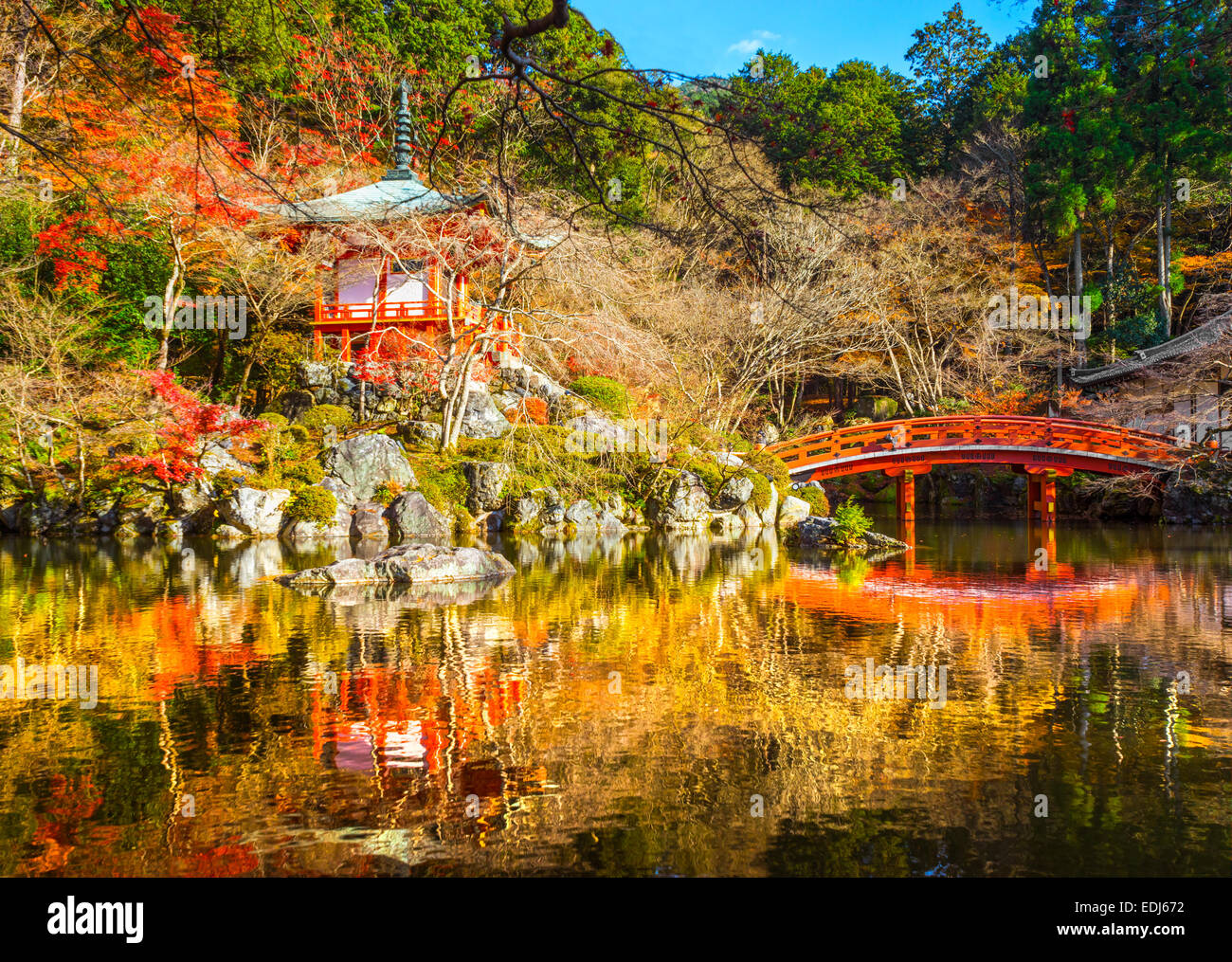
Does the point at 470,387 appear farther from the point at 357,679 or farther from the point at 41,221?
the point at 357,679

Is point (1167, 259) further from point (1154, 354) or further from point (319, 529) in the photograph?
point (319, 529)

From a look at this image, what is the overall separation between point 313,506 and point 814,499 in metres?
12.2

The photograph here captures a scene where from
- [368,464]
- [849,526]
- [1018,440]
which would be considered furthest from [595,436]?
[1018,440]

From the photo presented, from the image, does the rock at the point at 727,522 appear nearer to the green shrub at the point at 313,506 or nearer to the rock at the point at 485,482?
the rock at the point at 485,482

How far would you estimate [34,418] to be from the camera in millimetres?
17266

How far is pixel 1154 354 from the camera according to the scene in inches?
914

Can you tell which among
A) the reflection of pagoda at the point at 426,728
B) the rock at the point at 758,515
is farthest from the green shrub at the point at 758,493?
the reflection of pagoda at the point at 426,728

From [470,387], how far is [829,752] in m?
18.5

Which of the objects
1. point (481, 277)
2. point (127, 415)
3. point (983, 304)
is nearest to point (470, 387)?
point (481, 277)

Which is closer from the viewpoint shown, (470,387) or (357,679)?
(357,679)

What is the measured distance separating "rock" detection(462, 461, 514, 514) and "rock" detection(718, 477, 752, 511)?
5.08m

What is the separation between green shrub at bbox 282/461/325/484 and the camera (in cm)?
1820

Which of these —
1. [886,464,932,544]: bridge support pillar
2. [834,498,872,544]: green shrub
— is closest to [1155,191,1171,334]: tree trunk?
[886,464,932,544]: bridge support pillar

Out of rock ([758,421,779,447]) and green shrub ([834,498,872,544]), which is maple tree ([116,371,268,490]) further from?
rock ([758,421,779,447])
